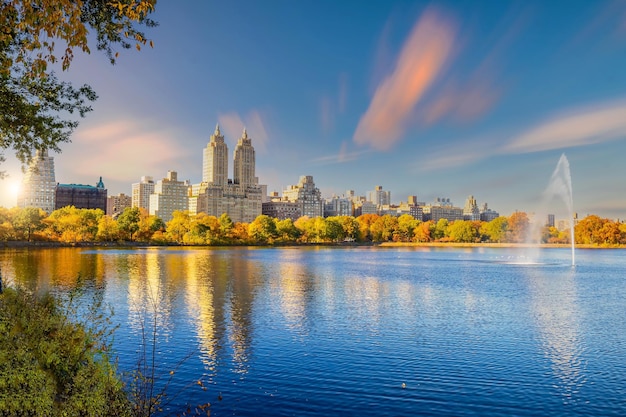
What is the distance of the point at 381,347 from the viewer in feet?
93.5

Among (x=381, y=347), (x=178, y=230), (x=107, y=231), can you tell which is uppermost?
(x=178, y=230)

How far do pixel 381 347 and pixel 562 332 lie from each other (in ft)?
43.8

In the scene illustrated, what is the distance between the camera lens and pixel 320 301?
1813 inches

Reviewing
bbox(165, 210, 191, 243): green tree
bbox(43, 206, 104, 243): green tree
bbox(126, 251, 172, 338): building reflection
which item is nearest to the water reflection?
bbox(126, 251, 172, 338): building reflection

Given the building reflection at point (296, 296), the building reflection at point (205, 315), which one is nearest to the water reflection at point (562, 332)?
A: the building reflection at point (296, 296)

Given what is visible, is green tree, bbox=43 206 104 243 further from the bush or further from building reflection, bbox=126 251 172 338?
the bush

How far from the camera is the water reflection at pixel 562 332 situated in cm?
2317

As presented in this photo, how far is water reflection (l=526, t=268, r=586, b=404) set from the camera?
2317 cm

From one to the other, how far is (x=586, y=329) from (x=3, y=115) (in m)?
37.0

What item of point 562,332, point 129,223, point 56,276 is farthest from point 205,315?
point 129,223

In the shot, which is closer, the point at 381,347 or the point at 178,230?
the point at 381,347

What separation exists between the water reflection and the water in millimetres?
124

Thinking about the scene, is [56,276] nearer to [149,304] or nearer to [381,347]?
[149,304]

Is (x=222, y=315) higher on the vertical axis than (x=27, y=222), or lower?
lower
